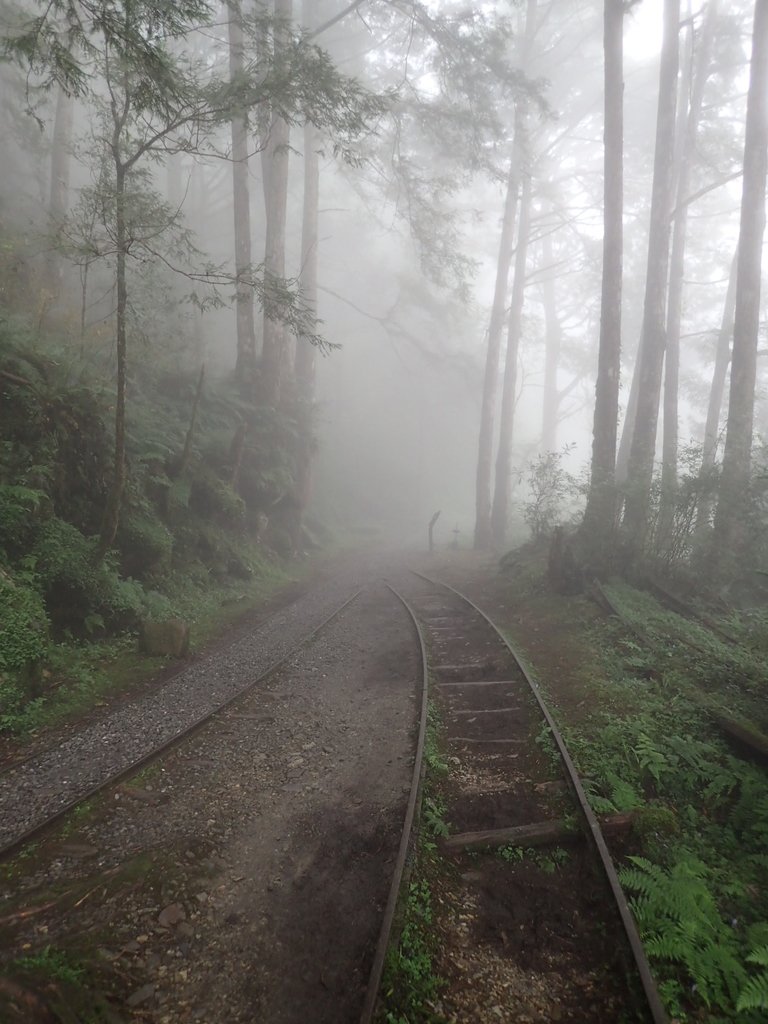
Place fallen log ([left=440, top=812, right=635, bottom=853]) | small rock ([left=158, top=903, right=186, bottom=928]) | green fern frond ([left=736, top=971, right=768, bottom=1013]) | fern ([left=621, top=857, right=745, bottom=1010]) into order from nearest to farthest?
green fern frond ([left=736, top=971, right=768, bottom=1013])
fern ([left=621, top=857, right=745, bottom=1010])
small rock ([left=158, top=903, right=186, bottom=928])
fallen log ([left=440, top=812, right=635, bottom=853])

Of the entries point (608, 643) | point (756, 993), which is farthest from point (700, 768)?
point (608, 643)

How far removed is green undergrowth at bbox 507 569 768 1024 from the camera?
9.93 ft

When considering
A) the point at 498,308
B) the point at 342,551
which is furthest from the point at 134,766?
the point at 498,308

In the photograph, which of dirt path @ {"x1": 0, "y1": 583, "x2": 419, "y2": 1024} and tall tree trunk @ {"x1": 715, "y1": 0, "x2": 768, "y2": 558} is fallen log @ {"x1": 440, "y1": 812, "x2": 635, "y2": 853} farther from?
tall tree trunk @ {"x1": 715, "y1": 0, "x2": 768, "y2": 558}

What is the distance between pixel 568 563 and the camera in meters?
11.1

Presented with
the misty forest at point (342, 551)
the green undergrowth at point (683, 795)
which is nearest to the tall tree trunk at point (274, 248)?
the misty forest at point (342, 551)

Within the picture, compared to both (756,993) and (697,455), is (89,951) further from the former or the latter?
(697,455)

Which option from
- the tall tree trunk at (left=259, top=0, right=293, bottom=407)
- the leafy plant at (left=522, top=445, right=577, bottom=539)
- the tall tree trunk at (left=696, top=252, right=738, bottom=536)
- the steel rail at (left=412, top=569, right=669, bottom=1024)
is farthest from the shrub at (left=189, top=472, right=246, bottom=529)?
the tall tree trunk at (left=696, top=252, right=738, bottom=536)

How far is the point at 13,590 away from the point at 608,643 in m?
8.18

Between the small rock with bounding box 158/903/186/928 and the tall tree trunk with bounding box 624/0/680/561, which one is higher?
the tall tree trunk with bounding box 624/0/680/561

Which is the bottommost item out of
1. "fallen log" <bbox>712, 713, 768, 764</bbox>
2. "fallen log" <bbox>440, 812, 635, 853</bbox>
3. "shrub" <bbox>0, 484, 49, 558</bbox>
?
"fallen log" <bbox>440, 812, 635, 853</bbox>

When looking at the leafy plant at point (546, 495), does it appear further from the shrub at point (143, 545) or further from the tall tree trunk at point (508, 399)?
the shrub at point (143, 545)

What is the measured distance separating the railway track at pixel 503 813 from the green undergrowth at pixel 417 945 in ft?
0.27

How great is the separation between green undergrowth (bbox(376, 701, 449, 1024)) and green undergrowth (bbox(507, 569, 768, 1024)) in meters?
1.26
